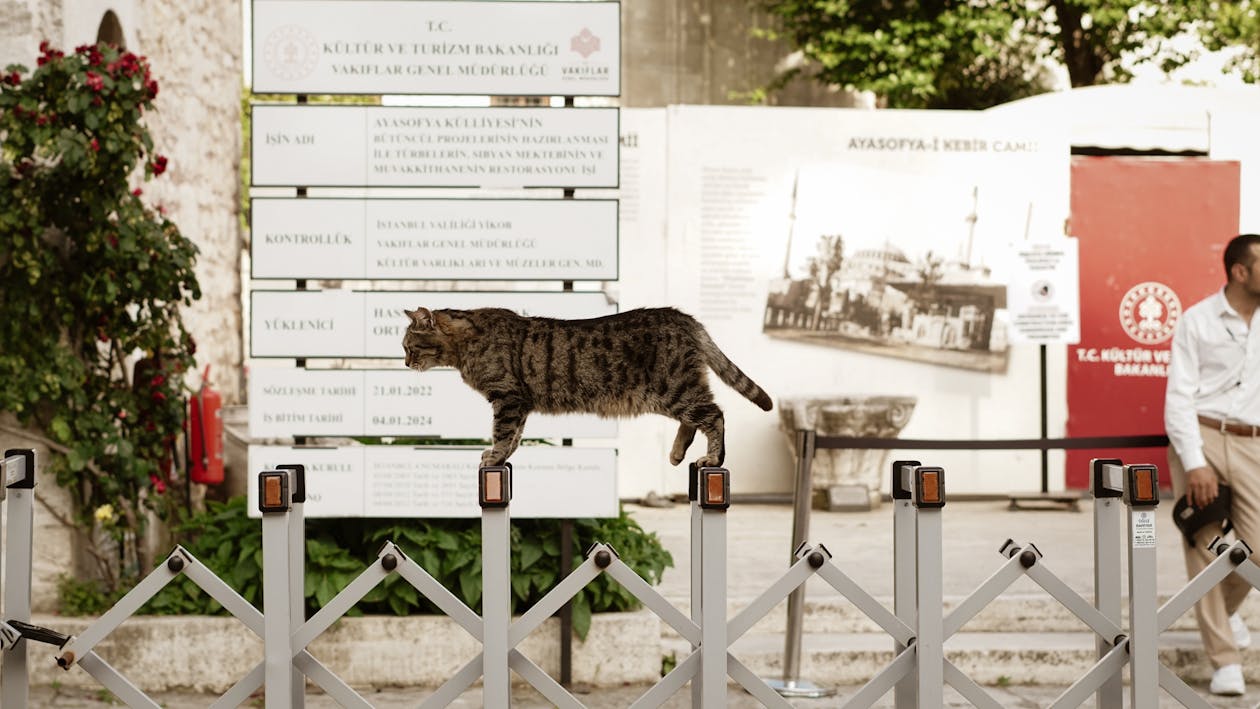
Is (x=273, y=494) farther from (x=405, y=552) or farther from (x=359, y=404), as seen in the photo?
(x=405, y=552)

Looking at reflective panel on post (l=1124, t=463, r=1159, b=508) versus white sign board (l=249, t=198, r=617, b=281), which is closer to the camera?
A: reflective panel on post (l=1124, t=463, r=1159, b=508)

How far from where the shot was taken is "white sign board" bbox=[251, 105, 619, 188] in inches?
201

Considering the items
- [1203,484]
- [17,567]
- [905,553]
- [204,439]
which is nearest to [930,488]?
[905,553]

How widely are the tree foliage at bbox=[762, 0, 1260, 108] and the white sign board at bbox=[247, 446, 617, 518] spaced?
8.60 metres

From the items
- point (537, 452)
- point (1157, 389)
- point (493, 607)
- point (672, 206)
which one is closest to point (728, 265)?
point (672, 206)

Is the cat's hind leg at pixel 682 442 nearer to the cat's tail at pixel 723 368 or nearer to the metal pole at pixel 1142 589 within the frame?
the cat's tail at pixel 723 368

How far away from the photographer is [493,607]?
10.9 feet


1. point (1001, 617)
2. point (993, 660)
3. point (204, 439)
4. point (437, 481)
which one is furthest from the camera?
point (204, 439)

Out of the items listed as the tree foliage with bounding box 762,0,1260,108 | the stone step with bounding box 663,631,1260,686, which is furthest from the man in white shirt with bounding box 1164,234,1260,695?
the tree foliage with bounding box 762,0,1260,108

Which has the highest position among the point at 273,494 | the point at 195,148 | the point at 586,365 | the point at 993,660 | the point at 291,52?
the point at 195,148

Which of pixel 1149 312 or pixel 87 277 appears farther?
pixel 1149 312

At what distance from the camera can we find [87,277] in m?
5.41

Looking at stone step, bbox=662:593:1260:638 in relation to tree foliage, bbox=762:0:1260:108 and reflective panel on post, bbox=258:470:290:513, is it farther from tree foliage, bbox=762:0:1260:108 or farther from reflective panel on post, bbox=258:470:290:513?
tree foliage, bbox=762:0:1260:108

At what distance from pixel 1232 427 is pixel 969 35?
28.3ft
